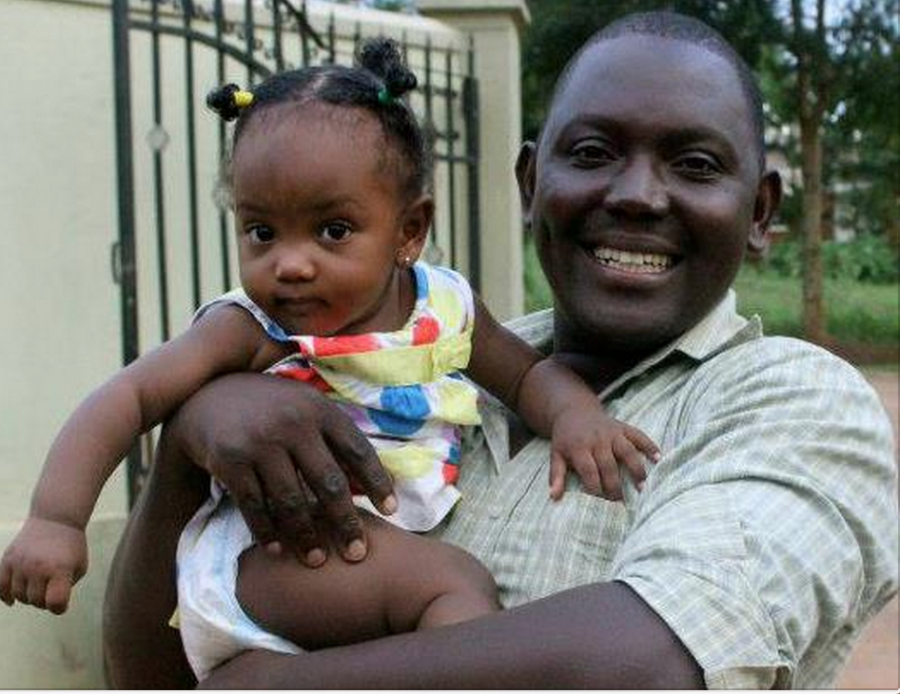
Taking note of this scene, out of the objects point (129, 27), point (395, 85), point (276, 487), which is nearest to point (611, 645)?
point (276, 487)

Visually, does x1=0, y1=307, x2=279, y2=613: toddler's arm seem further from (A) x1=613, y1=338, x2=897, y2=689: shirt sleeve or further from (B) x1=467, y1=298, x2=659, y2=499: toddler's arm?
(A) x1=613, y1=338, x2=897, y2=689: shirt sleeve

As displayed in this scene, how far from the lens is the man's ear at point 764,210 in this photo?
8.23 ft

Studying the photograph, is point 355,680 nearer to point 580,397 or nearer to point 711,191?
point 580,397

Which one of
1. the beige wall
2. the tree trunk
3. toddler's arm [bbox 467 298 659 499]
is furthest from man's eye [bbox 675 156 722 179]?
the tree trunk

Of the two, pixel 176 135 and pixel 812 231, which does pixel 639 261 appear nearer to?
pixel 176 135

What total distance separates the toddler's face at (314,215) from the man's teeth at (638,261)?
33cm

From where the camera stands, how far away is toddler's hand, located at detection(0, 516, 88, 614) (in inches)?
79.8

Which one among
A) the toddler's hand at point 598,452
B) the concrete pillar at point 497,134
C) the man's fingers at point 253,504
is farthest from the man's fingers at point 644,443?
the concrete pillar at point 497,134

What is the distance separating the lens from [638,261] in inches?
92.3

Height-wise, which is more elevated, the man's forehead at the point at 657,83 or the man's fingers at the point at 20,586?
the man's forehead at the point at 657,83

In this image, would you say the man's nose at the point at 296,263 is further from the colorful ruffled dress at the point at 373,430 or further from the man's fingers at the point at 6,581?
the man's fingers at the point at 6,581

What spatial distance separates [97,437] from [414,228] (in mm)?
525

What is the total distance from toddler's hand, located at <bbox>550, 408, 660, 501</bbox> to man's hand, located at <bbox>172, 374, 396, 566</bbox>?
23 centimetres

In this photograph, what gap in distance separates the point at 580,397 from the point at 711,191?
1.09 feet
